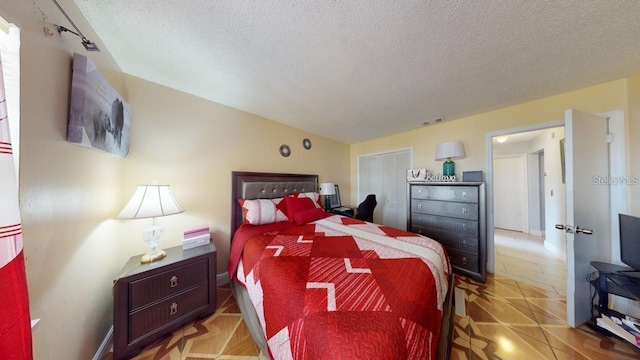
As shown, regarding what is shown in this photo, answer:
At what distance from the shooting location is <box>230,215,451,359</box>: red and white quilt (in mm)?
→ 727

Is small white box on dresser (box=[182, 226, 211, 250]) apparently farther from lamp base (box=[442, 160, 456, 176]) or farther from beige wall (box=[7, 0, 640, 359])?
lamp base (box=[442, 160, 456, 176])

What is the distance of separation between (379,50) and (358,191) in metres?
3.04

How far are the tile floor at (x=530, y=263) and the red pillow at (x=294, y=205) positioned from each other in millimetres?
2804

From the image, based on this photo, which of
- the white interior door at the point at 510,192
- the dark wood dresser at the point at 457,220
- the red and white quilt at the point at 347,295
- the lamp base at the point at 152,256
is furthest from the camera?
the white interior door at the point at 510,192

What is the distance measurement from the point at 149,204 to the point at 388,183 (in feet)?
11.6

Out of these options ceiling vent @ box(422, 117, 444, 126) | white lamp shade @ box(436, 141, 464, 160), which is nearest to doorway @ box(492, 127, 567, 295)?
white lamp shade @ box(436, 141, 464, 160)

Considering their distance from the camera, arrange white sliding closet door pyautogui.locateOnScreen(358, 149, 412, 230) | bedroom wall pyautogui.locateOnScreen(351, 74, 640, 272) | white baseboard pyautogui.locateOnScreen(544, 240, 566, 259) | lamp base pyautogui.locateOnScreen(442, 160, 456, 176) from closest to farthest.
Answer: bedroom wall pyautogui.locateOnScreen(351, 74, 640, 272) < lamp base pyautogui.locateOnScreen(442, 160, 456, 176) < white baseboard pyautogui.locateOnScreen(544, 240, 566, 259) < white sliding closet door pyautogui.locateOnScreen(358, 149, 412, 230)

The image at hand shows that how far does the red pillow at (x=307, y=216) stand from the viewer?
7.63 feet

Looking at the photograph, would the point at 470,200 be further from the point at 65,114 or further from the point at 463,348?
the point at 65,114

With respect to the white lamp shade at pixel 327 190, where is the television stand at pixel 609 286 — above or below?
below

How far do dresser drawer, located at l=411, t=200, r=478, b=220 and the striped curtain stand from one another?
3.30 meters

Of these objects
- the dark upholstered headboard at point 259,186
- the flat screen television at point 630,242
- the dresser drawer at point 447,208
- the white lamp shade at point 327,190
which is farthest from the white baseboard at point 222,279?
the flat screen television at point 630,242

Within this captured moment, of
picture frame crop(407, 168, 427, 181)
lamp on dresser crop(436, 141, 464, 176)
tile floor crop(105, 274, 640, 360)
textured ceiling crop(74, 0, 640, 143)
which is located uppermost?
textured ceiling crop(74, 0, 640, 143)

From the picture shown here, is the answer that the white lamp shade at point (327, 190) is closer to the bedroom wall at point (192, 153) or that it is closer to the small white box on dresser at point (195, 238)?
the bedroom wall at point (192, 153)
